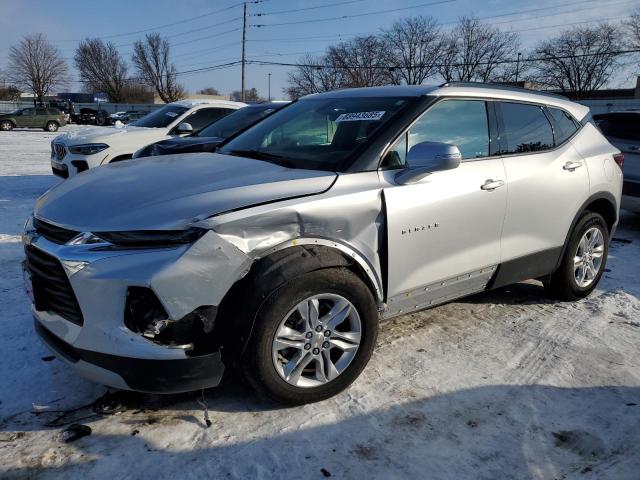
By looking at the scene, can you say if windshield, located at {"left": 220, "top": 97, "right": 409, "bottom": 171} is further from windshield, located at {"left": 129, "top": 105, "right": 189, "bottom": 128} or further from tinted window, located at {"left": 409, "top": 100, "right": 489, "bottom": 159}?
windshield, located at {"left": 129, "top": 105, "right": 189, "bottom": 128}

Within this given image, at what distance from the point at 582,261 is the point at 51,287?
414 centimetres

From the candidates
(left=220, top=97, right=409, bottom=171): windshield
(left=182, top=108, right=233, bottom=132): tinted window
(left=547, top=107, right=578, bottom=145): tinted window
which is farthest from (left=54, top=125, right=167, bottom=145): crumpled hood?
(left=547, top=107, right=578, bottom=145): tinted window

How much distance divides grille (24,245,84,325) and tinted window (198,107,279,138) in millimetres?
5217

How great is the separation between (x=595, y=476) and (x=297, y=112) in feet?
10.0

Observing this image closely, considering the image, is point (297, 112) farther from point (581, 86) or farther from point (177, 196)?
point (581, 86)

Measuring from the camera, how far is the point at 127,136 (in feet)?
27.8

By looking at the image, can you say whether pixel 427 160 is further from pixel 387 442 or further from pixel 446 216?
pixel 387 442

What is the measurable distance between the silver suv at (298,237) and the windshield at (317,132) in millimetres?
16

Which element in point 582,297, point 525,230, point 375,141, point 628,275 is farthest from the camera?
point 628,275

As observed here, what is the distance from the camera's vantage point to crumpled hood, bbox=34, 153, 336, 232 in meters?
2.52

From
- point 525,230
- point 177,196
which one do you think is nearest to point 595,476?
point 525,230

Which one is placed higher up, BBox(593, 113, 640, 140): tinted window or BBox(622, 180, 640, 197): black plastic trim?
BBox(593, 113, 640, 140): tinted window

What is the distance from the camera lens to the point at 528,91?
429 cm

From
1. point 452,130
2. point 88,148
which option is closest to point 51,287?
point 452,130
